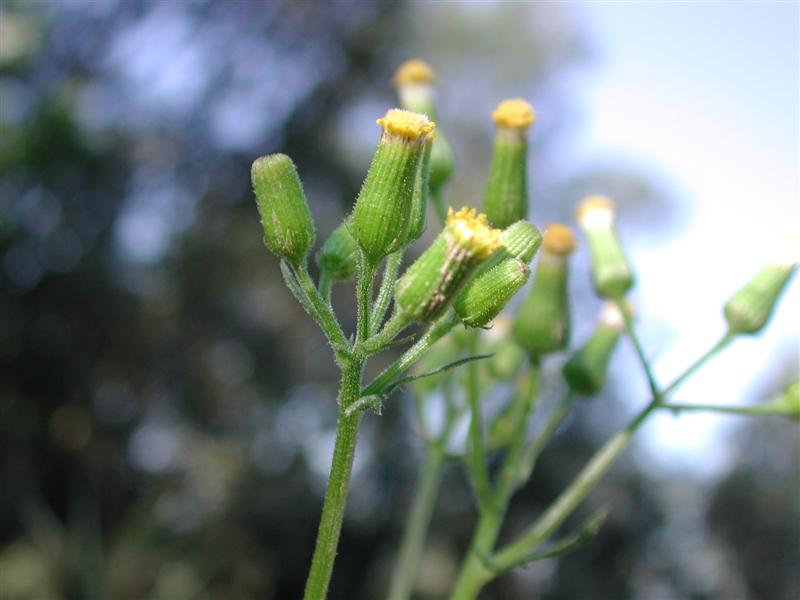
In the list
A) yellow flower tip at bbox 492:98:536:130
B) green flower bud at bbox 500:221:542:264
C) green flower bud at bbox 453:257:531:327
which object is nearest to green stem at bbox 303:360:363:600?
green flower bud at bbox 453:257:531:327

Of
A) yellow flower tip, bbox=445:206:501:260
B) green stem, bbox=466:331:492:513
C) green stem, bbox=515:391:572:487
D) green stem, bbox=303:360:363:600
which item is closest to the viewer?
green stem, bbox=303:360:363:600

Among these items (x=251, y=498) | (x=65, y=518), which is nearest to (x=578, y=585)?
(x=251, y=498)

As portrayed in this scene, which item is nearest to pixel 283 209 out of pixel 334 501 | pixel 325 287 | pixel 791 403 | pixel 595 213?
pixel 325 287

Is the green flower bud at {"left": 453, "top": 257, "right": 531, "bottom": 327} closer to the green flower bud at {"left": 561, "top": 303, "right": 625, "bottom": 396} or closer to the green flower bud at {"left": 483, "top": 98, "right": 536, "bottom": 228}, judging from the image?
the green flower bud at {"left": 483, "top": 98, "right": 536, "bottom": 228}

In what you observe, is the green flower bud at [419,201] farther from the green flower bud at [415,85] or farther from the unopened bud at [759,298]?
the unopened bud at [759,298]

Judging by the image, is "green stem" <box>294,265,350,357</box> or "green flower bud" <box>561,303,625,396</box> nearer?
"green stem" <box>294,265,350,357</box>

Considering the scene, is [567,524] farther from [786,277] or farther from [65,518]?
[786,277]

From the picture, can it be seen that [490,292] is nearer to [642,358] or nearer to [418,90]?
[642,358]
